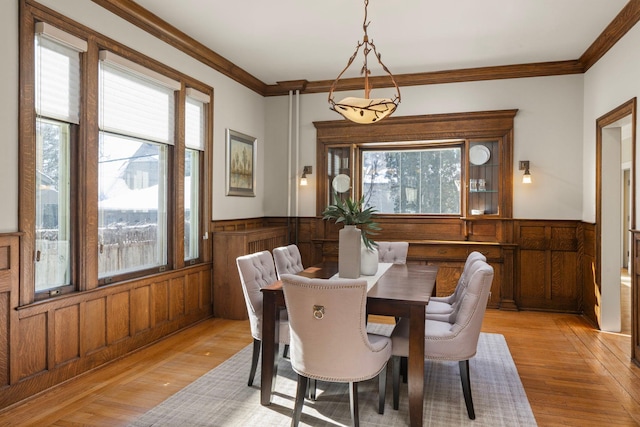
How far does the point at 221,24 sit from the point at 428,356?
3.49m

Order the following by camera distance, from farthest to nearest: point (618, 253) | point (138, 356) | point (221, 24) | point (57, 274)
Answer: point (618, 253), point (221, 24), point (138, 356), point (57, 274)

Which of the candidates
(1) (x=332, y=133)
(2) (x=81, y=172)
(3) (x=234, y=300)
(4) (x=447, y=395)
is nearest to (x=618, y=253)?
(4) (x=447, y=395)

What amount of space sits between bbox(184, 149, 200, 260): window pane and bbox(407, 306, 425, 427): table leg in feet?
9.80

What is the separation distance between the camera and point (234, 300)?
16.5 feet

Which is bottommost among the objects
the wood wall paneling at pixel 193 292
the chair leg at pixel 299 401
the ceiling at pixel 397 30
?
the chair leg at pixel 299 401

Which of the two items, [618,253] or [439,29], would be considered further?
[618,253]

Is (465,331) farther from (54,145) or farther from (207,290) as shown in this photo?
(207,290)

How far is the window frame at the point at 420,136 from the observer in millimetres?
5574

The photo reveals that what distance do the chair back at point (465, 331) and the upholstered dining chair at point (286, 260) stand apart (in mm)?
1369

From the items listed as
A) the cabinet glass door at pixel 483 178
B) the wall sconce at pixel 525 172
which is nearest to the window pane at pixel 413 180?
the cabinet glass door at pixel 483 178

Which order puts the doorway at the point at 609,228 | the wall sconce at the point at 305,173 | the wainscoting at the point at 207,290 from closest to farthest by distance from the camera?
the wainscoting at the point at 207,290
the doorway at the point at 609,228
the wall sconce at the point at 305,173

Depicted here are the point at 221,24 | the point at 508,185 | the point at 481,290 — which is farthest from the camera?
the point at 508,185

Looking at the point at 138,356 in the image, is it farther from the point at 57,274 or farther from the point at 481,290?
the point at 481,290

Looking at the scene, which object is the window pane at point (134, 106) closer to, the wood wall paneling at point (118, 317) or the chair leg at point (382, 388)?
the wood wall paneling at point (118, 317)
